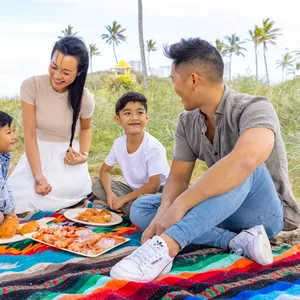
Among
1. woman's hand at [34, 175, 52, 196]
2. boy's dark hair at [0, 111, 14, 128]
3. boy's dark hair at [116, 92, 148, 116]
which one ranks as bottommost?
woman's hand at [34, 175, 52, 196]

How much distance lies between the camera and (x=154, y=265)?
2055 millimetres

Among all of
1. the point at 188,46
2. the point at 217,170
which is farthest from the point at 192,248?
the point at 188,46

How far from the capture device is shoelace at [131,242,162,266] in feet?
6.72

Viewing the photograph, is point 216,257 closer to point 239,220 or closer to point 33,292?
point 239,220

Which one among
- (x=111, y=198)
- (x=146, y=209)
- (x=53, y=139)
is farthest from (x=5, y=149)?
(x=146, y=209)

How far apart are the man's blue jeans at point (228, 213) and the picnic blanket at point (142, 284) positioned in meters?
0.14

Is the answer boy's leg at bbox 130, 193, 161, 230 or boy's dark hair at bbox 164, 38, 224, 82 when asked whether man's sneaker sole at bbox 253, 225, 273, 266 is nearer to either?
boy's leg at bbox 130, 193, 161, 230

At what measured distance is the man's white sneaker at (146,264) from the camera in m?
2.03

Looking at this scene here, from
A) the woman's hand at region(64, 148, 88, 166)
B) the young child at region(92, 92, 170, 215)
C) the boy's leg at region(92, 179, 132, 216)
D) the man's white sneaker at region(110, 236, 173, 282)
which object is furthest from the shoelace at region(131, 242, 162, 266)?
the woman's hand at region(64, 148, 88, 166)

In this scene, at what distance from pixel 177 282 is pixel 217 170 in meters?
0.55

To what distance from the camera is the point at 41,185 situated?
3670 millimetres

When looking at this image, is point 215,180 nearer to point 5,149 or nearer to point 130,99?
point 130,99

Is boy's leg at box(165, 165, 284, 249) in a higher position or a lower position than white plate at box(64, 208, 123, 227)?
higher

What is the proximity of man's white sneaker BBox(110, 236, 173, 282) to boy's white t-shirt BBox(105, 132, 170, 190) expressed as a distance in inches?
53.4
